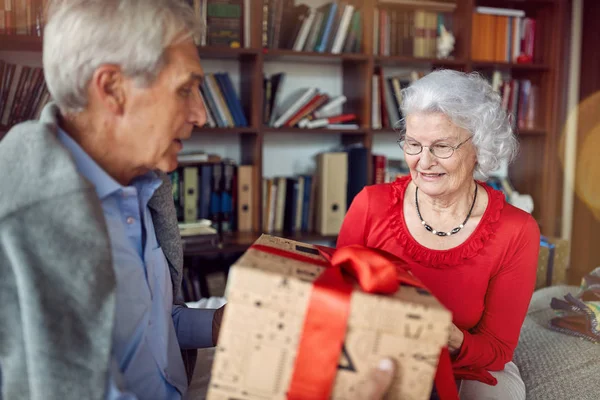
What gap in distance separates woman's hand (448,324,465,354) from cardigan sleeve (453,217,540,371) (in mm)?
39

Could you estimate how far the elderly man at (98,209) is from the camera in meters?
0.80

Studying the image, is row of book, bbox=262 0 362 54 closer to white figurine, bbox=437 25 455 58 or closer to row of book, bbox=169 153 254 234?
white figurine, bbox=437 25 455 58

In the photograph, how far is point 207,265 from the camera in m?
2.84

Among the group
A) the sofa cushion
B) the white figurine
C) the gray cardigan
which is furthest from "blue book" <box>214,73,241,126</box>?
the gray cardigan

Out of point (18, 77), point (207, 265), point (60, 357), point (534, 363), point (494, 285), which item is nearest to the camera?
point (60, 357)

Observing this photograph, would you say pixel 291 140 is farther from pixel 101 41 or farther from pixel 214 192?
pixel 101 41

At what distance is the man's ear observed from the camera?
3.00 feet

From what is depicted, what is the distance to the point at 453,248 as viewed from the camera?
1.49m

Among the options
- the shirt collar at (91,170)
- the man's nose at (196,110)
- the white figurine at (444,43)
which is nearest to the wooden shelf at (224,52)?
the white figurine at (444,43)

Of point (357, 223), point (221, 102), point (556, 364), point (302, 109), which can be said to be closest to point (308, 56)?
point (302, 109)

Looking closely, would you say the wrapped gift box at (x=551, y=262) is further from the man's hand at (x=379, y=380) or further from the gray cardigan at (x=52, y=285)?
the gray cardigan at (x=52, y=285)

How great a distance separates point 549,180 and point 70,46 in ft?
10.4

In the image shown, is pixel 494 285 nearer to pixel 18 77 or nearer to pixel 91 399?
pixel 91 399

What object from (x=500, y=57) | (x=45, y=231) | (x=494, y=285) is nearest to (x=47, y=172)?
(x=45, y=231)
